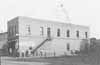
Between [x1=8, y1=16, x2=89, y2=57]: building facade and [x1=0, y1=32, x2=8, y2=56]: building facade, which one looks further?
[x1=0, y1=32, x2=8, y2=56]: building facade

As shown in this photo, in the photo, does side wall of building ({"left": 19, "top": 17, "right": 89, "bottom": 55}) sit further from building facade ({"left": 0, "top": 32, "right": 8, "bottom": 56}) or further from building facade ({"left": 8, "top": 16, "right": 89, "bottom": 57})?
building facade ({"left": 0, "top": 32, "right": 8, "bottom": 56})

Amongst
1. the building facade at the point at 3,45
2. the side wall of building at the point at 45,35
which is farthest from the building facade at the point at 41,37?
the building facade at the point at 3,45

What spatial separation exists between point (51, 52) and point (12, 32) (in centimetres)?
950

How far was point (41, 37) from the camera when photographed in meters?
38.1

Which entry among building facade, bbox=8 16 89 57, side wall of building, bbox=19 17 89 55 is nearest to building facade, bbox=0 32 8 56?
building facade, bbox=8 16 89 57

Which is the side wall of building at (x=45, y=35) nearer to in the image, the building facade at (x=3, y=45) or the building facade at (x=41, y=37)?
the building facade at (x=41, y=37)

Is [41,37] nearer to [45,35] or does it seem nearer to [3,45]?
[45,35]

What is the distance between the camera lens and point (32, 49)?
36.3 m

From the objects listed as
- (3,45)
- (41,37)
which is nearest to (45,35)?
(41,37)

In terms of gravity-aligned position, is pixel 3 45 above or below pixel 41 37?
below

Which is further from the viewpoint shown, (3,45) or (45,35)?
(3,45)

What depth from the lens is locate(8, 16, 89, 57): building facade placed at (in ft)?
116

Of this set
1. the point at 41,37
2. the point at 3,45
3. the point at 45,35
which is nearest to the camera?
the point at 41,37

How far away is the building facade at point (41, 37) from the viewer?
116 ft
